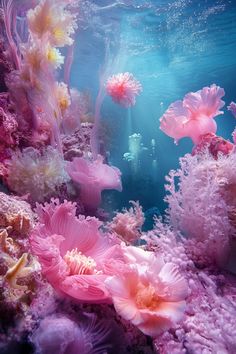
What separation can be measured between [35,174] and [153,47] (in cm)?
1596

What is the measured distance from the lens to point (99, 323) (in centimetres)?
210

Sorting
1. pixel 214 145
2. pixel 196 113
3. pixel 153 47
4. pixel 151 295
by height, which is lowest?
pixel 151 295

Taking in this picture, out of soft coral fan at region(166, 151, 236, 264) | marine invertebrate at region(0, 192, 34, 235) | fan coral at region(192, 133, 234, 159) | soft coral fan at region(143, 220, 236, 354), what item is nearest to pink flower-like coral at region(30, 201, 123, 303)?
marine invertebrate at region(0, 192, 34, 235)

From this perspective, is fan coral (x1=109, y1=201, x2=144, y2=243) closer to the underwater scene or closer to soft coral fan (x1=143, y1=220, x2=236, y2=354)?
the underwater scene

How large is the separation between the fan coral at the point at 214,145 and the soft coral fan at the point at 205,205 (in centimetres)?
66

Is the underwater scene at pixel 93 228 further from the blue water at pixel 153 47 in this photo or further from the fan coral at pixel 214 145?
the blue water at pixel 153 47

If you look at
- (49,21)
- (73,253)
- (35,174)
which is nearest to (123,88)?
(49,21)

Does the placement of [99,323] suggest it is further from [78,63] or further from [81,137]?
[78,63]

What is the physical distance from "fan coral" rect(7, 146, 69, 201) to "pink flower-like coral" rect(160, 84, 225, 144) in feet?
7.06

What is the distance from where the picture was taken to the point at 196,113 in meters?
5.35

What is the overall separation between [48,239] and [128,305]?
78 cm

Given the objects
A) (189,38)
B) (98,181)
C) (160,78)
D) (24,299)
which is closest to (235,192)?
(98,181)

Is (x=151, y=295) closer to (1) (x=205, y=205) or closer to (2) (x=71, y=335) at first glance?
(2) (x=71, y=335)

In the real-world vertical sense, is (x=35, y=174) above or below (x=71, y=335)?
above
